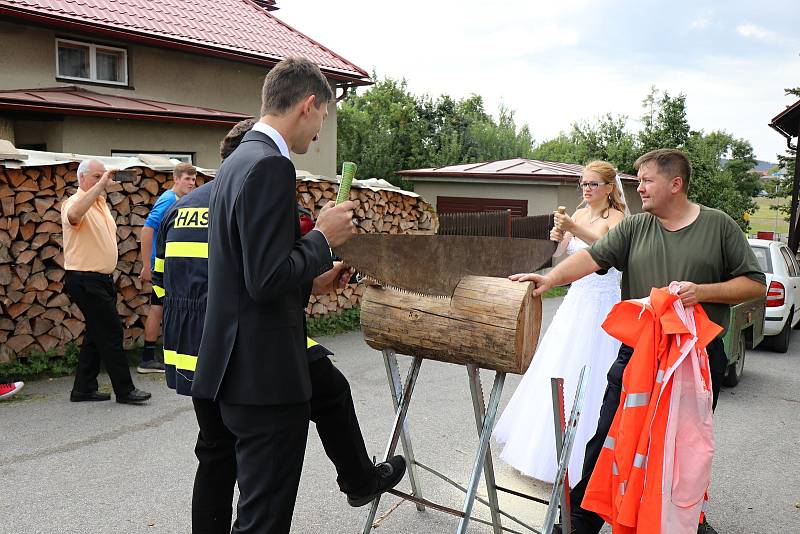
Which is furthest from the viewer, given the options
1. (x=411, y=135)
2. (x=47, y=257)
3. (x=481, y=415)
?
(x=411, y=135)

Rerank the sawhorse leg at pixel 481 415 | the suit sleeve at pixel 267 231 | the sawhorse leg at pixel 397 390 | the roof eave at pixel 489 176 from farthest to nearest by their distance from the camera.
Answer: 1. the roof eave at pixel 489 176
2. the sawhorse leg at pixel 397 390
3. the sawhorse leg at pixel 481 415
4. the suit sleeve at pixel 267 231

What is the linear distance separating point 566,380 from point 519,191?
39.8 ft

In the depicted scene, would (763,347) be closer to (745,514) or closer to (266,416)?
(745,514)

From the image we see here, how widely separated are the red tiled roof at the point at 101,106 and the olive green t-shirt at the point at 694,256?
8.74 metres

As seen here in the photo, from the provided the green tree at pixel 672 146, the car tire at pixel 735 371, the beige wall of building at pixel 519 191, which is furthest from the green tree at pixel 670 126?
the car tire at pixel 735 371

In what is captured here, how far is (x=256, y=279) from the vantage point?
243cm

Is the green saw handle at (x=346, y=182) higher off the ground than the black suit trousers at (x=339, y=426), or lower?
higher

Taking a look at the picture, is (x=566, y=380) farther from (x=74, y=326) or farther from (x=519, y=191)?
(x=519, y=191)

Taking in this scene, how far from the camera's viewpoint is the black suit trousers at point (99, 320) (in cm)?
591

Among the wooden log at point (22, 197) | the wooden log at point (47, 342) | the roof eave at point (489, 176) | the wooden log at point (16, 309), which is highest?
the roof eave at point (489, 176)

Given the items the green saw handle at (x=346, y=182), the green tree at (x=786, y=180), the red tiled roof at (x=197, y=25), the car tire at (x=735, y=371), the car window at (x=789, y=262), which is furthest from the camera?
the green tree at (x=786, y=180)

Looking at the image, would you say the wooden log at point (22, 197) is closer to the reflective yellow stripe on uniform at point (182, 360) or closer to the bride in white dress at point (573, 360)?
the reflective yellow stripe on uniform at point (182, 360)

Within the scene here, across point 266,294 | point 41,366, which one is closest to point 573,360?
point 266,294

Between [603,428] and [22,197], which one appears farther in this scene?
[22,197]
